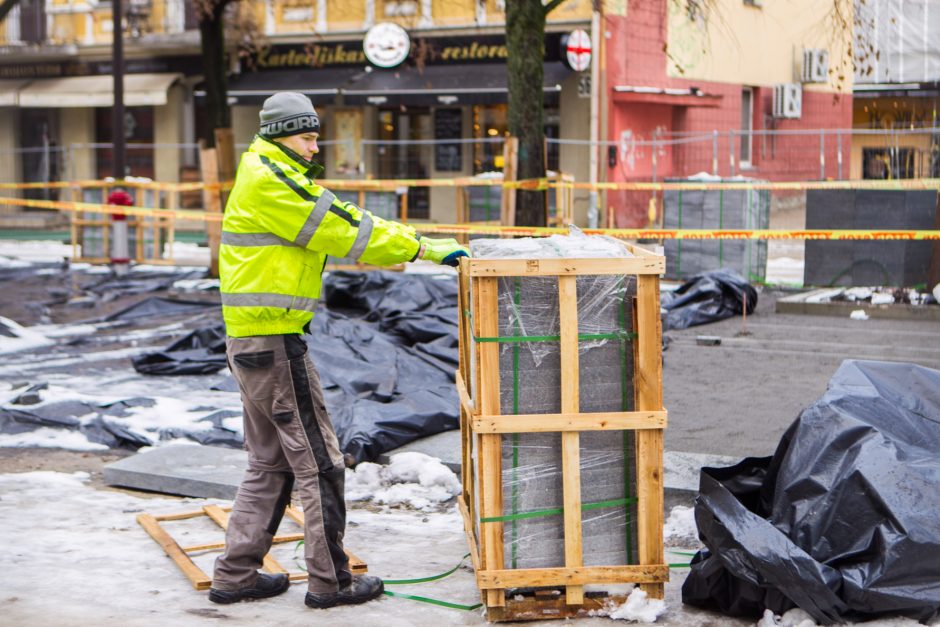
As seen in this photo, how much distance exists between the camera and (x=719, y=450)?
292 inches

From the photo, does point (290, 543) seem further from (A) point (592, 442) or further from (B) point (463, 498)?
(A) point (592, 442)

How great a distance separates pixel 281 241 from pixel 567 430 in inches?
50.6

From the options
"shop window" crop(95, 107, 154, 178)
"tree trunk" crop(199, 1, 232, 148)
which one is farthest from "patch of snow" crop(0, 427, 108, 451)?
"shop window" crop(95, 107, 154, 178)

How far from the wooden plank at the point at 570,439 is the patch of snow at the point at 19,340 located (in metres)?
8.47

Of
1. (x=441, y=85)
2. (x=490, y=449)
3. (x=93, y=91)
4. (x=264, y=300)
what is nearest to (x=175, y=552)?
(x=264, y=300)

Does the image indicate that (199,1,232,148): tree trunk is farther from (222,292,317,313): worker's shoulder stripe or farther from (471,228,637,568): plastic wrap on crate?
(471,228,637,568): plastic wrap on crate

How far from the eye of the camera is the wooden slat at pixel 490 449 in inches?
179

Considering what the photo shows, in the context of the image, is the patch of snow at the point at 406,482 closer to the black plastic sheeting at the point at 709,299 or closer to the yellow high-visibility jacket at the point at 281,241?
the yellow high-visibility jacket at the point at 281,241

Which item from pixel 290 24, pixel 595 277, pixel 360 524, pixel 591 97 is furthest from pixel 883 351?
pixel 290 24

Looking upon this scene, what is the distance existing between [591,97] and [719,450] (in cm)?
1743

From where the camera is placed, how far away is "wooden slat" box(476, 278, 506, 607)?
4.54 metres

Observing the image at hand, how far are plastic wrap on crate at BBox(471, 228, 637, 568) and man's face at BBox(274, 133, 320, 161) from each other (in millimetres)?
858

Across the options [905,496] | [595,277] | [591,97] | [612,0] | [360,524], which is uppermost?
[612,0]

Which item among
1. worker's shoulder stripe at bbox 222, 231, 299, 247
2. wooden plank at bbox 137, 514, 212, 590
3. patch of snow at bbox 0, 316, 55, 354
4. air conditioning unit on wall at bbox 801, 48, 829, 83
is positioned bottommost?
wooden plank at bbox 137, 514, 212, 590
